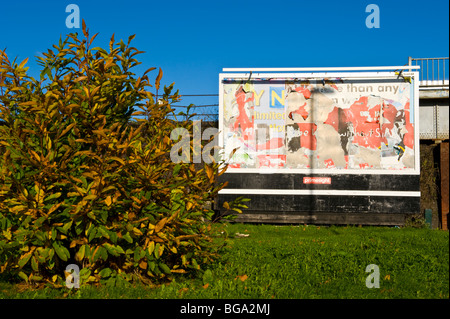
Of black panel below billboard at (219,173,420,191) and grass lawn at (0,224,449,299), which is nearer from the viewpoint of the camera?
grass lawn at (0,224,449,299)

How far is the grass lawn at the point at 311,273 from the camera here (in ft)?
16.4

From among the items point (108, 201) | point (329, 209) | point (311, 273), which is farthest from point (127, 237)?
point (329, 209)

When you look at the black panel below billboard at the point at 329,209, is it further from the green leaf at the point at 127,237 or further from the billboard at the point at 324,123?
the green leaf at the point at 127,237

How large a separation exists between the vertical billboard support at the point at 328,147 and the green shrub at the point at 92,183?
617 cm

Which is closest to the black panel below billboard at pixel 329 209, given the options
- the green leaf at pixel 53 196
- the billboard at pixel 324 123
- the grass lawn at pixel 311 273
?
the billboard at pixel 324 123

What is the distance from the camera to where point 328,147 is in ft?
38.0

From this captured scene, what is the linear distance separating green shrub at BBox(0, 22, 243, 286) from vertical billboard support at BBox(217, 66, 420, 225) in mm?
6170

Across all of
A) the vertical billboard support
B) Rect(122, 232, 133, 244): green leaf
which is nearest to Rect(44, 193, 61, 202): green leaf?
Rect(122, 232, 133, 244): green leaf

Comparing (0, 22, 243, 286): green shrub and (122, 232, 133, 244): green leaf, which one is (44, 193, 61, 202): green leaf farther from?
(122, 232, 133, 244): green leaf

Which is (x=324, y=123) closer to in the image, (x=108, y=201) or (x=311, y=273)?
(x=311, y=273)

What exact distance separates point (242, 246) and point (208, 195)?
2803 mm

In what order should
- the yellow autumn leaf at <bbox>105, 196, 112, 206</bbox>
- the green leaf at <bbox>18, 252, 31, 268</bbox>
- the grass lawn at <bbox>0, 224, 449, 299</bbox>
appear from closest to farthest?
the yellow autumn leaf at <bbox>105, 196, 112, 206</bbox>
the green leaf at <bbox>18, 252, 31, 268</bbox>
the grass lawn at <bbox>0, 224, 449, 299</bbox>

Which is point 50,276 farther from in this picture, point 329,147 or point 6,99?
point 329,147

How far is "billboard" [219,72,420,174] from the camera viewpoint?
1149cm
